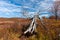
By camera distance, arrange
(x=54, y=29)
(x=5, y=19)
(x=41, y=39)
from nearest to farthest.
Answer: (x=41, y=39), (x=54, y=29), (x=5, y=19)

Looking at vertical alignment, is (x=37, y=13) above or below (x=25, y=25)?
above

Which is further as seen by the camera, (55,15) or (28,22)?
(55,15)

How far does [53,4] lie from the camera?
29.7 ft

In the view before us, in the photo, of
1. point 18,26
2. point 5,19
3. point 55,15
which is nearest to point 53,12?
point 55,15

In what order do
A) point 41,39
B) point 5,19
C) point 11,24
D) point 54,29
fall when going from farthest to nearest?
point 5,19 < point 11,24 < point 54,29 < point 41,39

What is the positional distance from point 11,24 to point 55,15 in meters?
1.96

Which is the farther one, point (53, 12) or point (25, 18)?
point (53, 12)

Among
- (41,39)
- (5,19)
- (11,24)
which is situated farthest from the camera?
(5,19)

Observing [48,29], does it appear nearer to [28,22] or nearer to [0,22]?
[28,22]

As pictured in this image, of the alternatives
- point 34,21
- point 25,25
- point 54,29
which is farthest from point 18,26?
point 54,29

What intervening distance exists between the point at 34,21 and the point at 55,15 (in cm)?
147

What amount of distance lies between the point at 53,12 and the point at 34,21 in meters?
1.28

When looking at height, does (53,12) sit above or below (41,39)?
above

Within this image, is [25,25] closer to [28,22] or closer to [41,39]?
[28,22]
